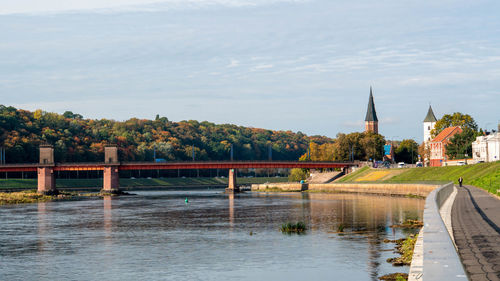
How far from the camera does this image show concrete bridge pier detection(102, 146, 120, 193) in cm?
16412

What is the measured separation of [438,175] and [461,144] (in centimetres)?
5258

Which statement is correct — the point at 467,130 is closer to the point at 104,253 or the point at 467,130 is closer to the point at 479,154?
the point at 479,154

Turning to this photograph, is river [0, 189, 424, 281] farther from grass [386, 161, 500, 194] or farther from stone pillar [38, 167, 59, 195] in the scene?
stone pillar [38, 167, 59, 195]

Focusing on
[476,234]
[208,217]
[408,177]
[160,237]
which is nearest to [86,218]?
[208,217]

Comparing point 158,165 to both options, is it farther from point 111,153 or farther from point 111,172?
point 111,153

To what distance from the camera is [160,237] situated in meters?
48.9

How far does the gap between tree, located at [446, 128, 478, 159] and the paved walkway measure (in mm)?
127935

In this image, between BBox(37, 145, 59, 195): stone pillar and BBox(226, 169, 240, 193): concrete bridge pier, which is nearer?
BBox(37, 145, 59, 195): stone pillar

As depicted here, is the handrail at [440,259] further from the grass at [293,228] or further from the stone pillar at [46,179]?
the stone pillar at [46,179]

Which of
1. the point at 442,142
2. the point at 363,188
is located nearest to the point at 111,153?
the point at 363,188

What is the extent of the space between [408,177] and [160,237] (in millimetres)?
95250

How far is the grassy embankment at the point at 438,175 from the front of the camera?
9176cm

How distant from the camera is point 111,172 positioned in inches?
6570

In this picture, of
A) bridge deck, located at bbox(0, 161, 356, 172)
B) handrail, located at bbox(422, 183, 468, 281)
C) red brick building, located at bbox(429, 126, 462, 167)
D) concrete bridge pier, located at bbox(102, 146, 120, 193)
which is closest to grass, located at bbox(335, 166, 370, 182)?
bridge deck, located at bbox(0, 161, 356, 172)
